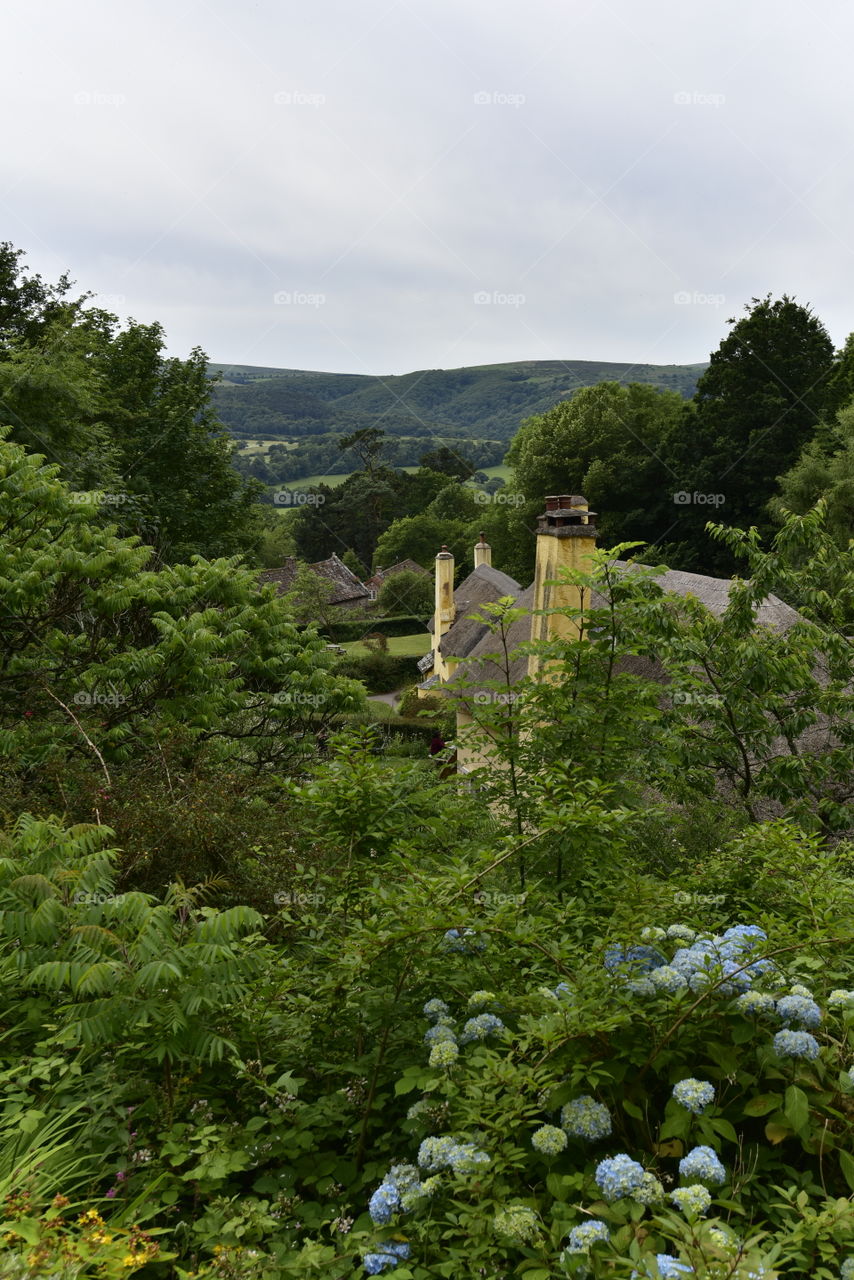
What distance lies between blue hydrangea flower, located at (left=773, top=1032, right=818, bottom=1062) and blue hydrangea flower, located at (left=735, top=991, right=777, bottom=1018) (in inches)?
4.0

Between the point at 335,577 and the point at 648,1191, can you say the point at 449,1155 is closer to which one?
the point at 648,1191

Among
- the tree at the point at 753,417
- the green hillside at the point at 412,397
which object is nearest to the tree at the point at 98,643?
the tree at the point at 753,417

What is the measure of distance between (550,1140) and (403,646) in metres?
50.5

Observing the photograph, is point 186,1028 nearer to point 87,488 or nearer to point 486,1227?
point 486,1227

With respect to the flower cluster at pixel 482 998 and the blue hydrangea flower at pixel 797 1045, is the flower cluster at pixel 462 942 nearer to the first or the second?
the flower cluster at pixel 482 998

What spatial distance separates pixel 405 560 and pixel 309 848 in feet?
209

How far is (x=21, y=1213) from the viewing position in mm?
2322

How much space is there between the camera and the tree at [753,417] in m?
36.7

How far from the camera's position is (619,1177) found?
219 centimetres

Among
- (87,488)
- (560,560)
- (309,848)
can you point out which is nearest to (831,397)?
(560,560)

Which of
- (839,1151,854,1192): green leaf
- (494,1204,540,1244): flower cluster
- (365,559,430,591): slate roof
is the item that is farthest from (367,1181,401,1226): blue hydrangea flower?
(365,559,430,591): slate roof

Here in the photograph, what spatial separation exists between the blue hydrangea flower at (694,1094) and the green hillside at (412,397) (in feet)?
365

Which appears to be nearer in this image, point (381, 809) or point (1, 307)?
point (381, 809)

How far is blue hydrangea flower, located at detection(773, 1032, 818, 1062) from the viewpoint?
2455mm
